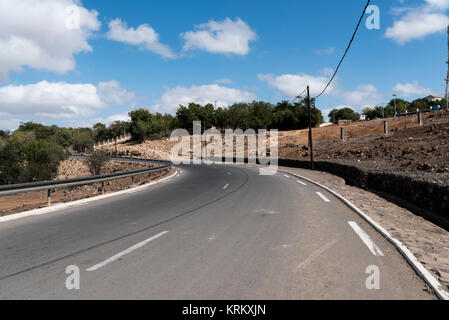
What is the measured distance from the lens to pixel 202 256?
18.1ft

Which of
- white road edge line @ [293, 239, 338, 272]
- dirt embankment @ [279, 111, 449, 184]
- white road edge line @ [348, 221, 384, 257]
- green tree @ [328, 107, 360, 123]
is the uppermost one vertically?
green tree @ [328, 107, 360, 123]

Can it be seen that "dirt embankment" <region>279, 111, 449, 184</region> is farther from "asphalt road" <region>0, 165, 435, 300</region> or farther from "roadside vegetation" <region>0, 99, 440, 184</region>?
"roadside vegetation" <region>0, 99, 440, 184</region>

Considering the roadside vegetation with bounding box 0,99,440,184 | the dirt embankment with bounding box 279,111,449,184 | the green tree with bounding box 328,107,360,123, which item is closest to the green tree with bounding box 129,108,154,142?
the roadside vegetation with bounding box 0,99,440,184

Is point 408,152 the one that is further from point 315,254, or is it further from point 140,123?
point 140,123

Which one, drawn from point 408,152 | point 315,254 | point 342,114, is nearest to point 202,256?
point 315,254

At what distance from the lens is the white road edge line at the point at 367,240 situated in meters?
5.75

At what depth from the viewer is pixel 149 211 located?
10.2 meters

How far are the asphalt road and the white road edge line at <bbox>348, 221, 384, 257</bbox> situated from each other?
0.02 metres

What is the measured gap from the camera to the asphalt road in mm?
4129

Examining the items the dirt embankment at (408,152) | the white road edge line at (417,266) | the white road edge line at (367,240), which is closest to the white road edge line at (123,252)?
the white road edge line at (367,240)

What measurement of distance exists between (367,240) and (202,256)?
327 centimetres
